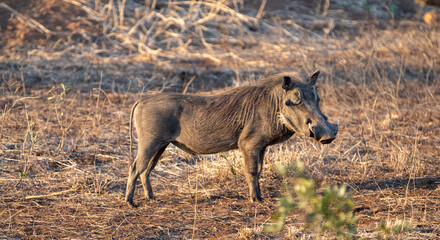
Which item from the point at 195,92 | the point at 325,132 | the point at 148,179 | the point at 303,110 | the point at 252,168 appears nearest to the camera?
the point at 325,132

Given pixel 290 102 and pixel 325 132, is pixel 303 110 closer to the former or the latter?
pixel 290 102

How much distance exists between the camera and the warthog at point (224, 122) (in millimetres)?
4180

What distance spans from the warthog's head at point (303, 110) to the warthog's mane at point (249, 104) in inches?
3.2

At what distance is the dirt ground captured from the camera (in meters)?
4.00

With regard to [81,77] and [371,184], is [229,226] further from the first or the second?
[81,77]

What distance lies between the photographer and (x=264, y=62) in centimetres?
972

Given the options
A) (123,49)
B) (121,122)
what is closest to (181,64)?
(123,49)

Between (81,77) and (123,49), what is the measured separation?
1659mm

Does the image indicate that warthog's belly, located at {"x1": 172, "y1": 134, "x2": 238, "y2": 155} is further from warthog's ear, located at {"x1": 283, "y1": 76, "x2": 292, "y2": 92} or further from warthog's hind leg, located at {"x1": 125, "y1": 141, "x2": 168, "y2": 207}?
warthog's ear, located at {"x1": 283, "y1": 76, "x2": 292, "y2": 92}

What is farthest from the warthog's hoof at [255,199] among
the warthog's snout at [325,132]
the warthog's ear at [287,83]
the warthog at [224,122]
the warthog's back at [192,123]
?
the warthog's ear at [287,83]

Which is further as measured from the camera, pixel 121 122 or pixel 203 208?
pixel 121 122

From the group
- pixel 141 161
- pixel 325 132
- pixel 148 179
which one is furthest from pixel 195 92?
pixel 325 132

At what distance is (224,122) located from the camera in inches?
168

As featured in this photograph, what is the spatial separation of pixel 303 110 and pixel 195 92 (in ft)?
14.6
